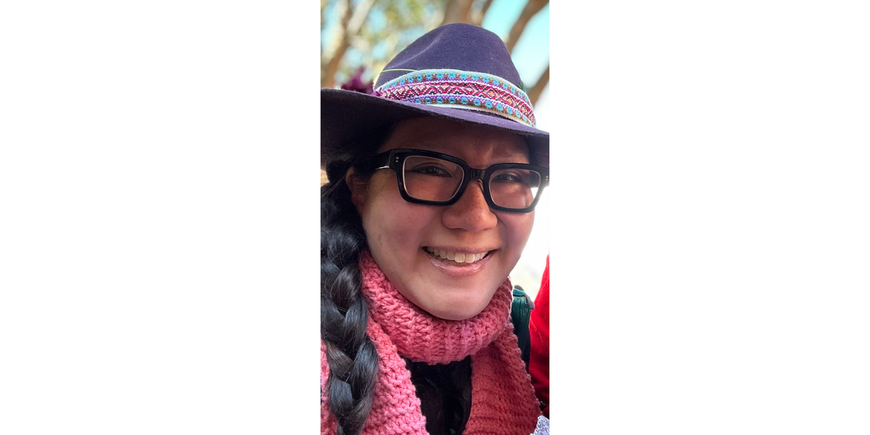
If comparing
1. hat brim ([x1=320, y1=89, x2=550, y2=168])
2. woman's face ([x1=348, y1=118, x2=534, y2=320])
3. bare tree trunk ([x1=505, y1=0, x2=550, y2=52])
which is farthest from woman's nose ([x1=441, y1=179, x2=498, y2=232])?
bare tree trunk ([x1=505, y1=0, x2=550, y2=52])

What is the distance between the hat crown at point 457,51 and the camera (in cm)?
85

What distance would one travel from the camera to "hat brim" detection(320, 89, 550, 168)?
2.62 ft

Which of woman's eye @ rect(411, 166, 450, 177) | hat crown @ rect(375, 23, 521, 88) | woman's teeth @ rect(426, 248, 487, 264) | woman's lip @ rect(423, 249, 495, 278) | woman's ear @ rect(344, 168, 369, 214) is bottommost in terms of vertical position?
Answer: woman's lip @ rect(423, 249, 495, 278)

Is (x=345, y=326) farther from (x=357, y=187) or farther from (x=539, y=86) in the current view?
(x=539, y=86)

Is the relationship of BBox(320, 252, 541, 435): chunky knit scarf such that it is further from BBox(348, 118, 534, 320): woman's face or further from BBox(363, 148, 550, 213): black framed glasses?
BBox(363, 148, 550, 213): black framed glasses

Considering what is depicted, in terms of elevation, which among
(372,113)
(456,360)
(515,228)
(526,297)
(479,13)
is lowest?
(456,360)

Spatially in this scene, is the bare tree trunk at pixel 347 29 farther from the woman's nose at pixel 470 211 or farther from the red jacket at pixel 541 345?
the red jacket at pixel 541 345

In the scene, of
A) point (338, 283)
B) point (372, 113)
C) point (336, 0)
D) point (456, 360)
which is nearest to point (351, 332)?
A: point (338, 283)

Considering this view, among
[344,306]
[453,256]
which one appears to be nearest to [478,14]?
[453,256]

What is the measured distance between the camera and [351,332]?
829 millimetres

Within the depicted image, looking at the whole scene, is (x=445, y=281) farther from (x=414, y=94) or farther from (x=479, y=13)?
(x=479, y=13)

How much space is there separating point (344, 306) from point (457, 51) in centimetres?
45

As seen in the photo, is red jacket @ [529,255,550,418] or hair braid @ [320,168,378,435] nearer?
hair braid @ [320,168,378,435]
